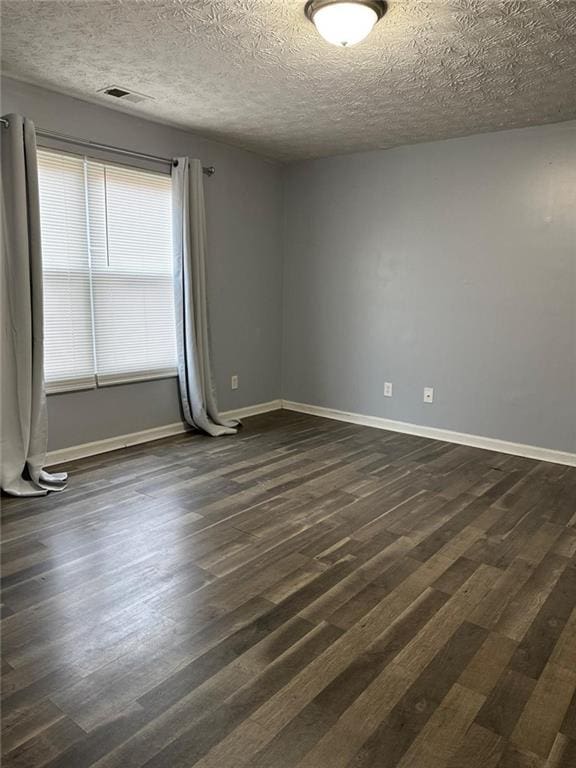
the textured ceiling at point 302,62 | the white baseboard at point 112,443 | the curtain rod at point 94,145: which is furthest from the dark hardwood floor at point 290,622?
the textured ceiling at point 302,62

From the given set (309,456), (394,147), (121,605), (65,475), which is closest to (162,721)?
(121,605)

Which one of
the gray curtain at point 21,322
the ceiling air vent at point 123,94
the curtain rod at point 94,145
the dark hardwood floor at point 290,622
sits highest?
the ceiling air vent at point 123,94

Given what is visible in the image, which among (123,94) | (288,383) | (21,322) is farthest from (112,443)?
(123,94)

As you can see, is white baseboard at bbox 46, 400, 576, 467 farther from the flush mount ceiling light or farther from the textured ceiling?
the flush mount ceiling light

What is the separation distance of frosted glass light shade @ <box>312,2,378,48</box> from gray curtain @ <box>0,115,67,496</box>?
1.91 metres

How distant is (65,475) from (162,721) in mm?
2200

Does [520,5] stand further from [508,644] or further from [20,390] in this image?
[20,390]

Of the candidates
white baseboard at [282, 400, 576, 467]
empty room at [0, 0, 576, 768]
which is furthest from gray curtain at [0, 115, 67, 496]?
white baseboard at [282, 400, 576, 467]

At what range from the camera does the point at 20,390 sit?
3.25 metres

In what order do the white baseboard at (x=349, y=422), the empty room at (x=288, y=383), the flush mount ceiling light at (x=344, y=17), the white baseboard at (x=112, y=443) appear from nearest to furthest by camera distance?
the empty room at (x=288, y=383), the flush mount ceiling light at (x=344, y=17), the white baseboard at (x=112, y=443), the white baseboard at (x=349, y=422)

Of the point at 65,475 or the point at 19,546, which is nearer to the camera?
the point at 19,546

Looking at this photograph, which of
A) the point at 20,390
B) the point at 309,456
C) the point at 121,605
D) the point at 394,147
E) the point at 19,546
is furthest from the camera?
the point at 394,147

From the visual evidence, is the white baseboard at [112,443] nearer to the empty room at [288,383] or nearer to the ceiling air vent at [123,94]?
the empty room at [288,383]

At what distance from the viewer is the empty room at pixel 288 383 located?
1.66m
